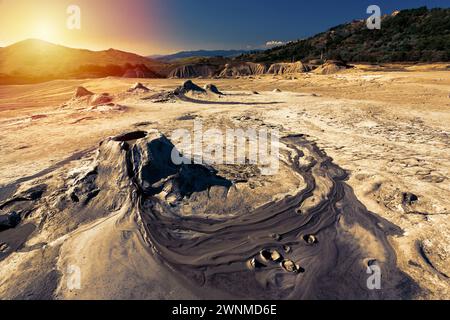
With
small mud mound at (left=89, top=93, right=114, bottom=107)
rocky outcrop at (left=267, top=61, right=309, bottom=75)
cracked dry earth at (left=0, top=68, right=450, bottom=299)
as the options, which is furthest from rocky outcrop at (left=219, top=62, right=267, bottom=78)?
cracked dry earth at (left=0, top=68, right=450, bottom=299)

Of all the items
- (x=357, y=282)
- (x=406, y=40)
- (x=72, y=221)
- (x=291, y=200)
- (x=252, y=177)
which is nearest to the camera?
(x=357, y=282)

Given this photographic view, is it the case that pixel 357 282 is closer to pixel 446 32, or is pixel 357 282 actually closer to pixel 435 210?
pixel 435 210

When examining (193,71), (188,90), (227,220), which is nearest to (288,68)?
(193,71)

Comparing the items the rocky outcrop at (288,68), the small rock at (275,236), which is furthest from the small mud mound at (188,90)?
the rocky outcrop at (288,68)

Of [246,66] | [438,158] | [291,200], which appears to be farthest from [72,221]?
[246,66]
